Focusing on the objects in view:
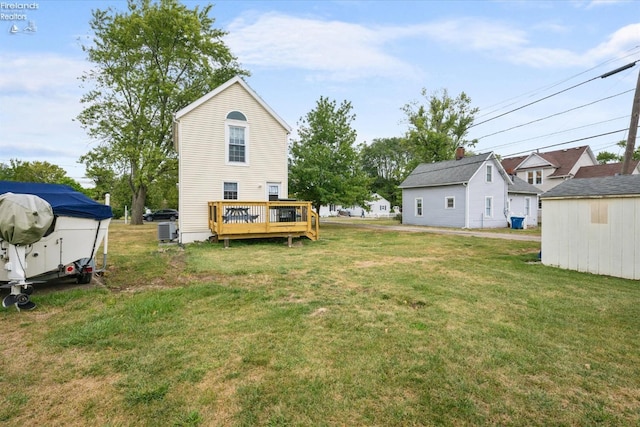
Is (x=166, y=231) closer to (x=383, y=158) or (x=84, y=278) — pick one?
(x=84, y=278)

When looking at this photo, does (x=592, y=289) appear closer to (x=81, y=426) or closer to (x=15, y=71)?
(x=81, y=426)

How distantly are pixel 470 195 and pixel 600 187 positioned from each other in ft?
45.5

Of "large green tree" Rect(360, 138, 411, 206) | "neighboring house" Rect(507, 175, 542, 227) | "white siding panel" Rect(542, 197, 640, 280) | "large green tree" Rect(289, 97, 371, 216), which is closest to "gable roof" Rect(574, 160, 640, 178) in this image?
"neighboring house" Rect(507, 175, 542, 227)

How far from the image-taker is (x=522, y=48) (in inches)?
608

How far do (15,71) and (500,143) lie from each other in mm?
31879

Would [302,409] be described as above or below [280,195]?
below

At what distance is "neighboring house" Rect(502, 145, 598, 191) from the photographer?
30.4 metres

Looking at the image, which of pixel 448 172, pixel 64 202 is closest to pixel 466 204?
pixel 448 172

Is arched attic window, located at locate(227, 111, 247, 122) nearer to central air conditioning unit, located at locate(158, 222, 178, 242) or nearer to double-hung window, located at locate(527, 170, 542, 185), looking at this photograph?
central air conditioning unit, located at locate(158, 222, 178, 242)

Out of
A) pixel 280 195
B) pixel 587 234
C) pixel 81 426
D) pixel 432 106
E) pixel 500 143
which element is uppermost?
pixel 432 106

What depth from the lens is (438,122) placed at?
31766 millimetres

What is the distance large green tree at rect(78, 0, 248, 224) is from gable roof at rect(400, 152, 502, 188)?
18.0 m

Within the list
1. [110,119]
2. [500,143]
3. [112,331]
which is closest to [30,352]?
[112,331]

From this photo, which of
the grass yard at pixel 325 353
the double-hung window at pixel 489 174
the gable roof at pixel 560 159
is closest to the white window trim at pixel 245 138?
the grass yard at pixel 325 353
